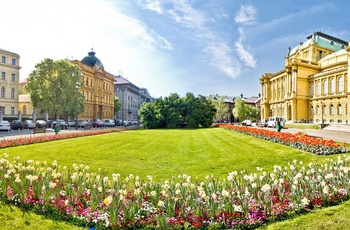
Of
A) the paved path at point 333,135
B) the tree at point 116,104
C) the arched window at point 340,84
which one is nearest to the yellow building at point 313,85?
the arched window at point 340,84

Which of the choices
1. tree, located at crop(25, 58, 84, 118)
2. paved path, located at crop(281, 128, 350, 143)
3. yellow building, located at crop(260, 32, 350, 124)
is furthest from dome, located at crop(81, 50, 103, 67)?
paved path, located at crop(281, 128, 350, 143)

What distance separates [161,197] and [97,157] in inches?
311

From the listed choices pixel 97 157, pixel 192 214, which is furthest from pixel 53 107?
pixel 192 214

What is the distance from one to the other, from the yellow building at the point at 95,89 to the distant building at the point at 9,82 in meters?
14.0

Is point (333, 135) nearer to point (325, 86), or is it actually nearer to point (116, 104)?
point (325, 86)

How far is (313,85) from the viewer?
67438 millimetres

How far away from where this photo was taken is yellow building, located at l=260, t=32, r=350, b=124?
57.3 meters

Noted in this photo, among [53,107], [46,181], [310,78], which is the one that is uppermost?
[310,78]

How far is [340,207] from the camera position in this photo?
5.39 metres

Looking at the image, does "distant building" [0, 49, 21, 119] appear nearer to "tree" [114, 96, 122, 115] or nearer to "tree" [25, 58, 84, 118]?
"tree" [25, 58, 84, 118]

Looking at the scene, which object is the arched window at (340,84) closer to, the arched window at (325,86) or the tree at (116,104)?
the arched window at (325,86)

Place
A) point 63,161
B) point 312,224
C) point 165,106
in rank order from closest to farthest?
point 312,224
point 63,161
point 165,106

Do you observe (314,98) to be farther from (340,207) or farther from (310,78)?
(340,207)

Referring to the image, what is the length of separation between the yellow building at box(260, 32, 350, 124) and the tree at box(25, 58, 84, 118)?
49616mm
